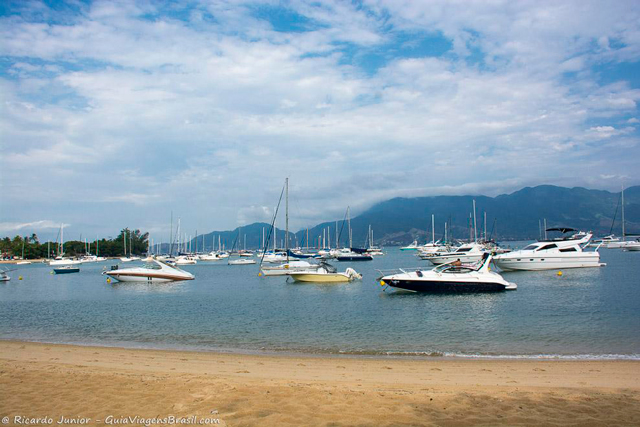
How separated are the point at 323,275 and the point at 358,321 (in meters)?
21.6

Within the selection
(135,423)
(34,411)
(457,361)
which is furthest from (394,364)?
(34,411)

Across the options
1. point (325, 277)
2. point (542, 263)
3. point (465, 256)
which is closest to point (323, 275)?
point (325, 277)

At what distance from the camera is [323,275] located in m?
45.3

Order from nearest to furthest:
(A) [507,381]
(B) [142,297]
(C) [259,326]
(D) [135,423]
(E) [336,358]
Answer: (D) [135,423] → (A) [507,381] → (E) [336,358] → (C) [259,326] → (B) [142,297]

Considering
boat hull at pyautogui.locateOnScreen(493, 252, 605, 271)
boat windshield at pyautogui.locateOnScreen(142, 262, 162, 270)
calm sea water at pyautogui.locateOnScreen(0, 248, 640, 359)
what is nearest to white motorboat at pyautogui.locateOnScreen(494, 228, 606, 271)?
boat hull at pyautogui.locateOnScreen(493, 252, 605, 271)

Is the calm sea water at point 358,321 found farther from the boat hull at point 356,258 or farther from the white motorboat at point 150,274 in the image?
the boat hull at point 356,258

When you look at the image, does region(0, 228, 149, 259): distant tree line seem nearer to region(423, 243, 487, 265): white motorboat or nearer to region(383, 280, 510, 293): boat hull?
region(423, 243, 487, 265): white motorboat

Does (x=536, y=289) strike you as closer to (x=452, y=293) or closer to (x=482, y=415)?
(x=452, y=293)

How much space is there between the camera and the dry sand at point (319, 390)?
28.9 ft

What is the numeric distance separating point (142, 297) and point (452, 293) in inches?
981

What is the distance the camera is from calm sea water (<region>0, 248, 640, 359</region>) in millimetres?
17969

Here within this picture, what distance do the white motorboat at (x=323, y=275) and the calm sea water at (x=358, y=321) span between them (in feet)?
17.6

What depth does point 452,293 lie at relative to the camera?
33.2m

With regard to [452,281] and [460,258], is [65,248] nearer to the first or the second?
[460,258]
